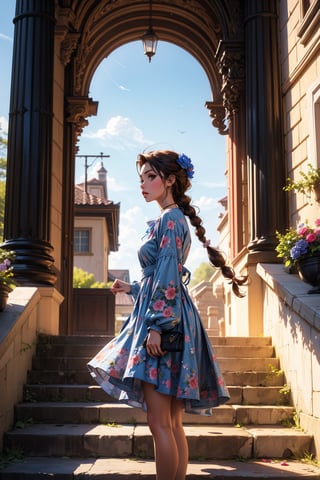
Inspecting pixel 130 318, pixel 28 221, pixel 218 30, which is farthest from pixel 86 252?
pixel 130 318

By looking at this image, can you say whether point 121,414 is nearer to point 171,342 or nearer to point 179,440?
point 179,440

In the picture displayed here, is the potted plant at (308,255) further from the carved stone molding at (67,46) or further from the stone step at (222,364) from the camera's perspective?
the carved stone molding at (67,46)

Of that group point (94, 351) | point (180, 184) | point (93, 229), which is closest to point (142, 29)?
point (94, 351)

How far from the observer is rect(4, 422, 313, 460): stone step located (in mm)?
4805

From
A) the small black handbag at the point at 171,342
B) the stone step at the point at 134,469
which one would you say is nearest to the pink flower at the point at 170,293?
the small black handbag at the point at 171,342

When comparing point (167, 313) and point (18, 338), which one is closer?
point (167, 313)

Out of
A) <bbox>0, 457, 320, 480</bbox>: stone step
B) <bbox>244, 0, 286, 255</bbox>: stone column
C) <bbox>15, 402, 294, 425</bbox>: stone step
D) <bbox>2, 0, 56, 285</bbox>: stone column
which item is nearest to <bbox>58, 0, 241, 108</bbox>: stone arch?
<bbox>2, 0, 56, 285</bbox>: stone column

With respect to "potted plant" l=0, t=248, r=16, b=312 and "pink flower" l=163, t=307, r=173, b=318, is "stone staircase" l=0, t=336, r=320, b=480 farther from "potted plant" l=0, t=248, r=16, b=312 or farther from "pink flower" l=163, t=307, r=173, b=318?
"pink flower" l=163, t=307, r=173, b=318

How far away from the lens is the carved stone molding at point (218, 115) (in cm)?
1277

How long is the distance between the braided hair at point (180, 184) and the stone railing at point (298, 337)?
1.50 m

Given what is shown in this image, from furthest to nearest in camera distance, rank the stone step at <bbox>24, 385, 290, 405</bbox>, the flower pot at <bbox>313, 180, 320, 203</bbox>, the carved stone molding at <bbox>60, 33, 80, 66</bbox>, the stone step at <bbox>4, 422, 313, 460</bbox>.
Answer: the carved stone molding at <bbox>60, 33, 80, 66</bbox>, the flower pot at <bbox>313, 180, 320, 203</bbox>, the stone step at <bbox>24, 385, 290, 405</bbox>, the stone step at <bbox>4, 422, 313, 460</bbox>

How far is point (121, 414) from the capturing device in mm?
5367

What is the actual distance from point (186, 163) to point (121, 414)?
262 centimetres

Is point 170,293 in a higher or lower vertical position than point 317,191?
lower
